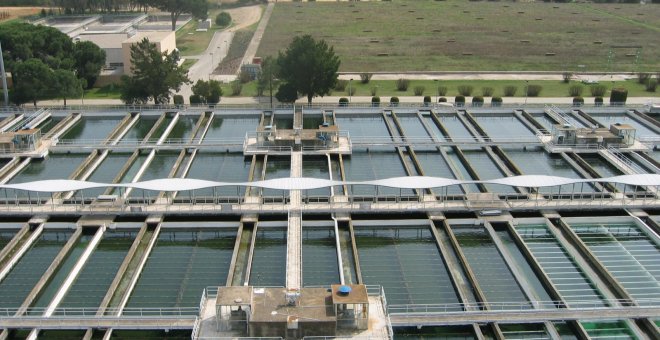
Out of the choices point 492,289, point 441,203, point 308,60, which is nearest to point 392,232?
point 441,203

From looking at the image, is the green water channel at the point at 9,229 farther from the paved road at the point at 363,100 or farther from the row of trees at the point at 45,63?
the paved road at the point at 363,100

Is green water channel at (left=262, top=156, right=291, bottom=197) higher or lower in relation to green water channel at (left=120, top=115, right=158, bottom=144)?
lower

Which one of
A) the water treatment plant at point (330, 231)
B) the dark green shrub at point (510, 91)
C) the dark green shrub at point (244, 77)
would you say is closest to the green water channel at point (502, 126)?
the water treatment plant at point (330, 231)

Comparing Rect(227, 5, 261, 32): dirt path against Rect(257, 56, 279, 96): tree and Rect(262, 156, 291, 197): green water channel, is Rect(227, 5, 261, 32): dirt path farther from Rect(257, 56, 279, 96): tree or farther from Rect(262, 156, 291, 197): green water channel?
Rect(262, 156, 291, 197): green water channel

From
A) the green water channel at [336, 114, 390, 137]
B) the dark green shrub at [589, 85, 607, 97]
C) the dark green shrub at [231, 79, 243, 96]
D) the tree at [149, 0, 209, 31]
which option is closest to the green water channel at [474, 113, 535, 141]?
the green water channel at [336, 114, 390, 137]

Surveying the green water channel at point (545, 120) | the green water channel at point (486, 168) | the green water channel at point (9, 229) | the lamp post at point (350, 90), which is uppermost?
the green water channel at point (545, 120)

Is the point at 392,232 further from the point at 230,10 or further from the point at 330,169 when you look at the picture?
the point at 230,10
